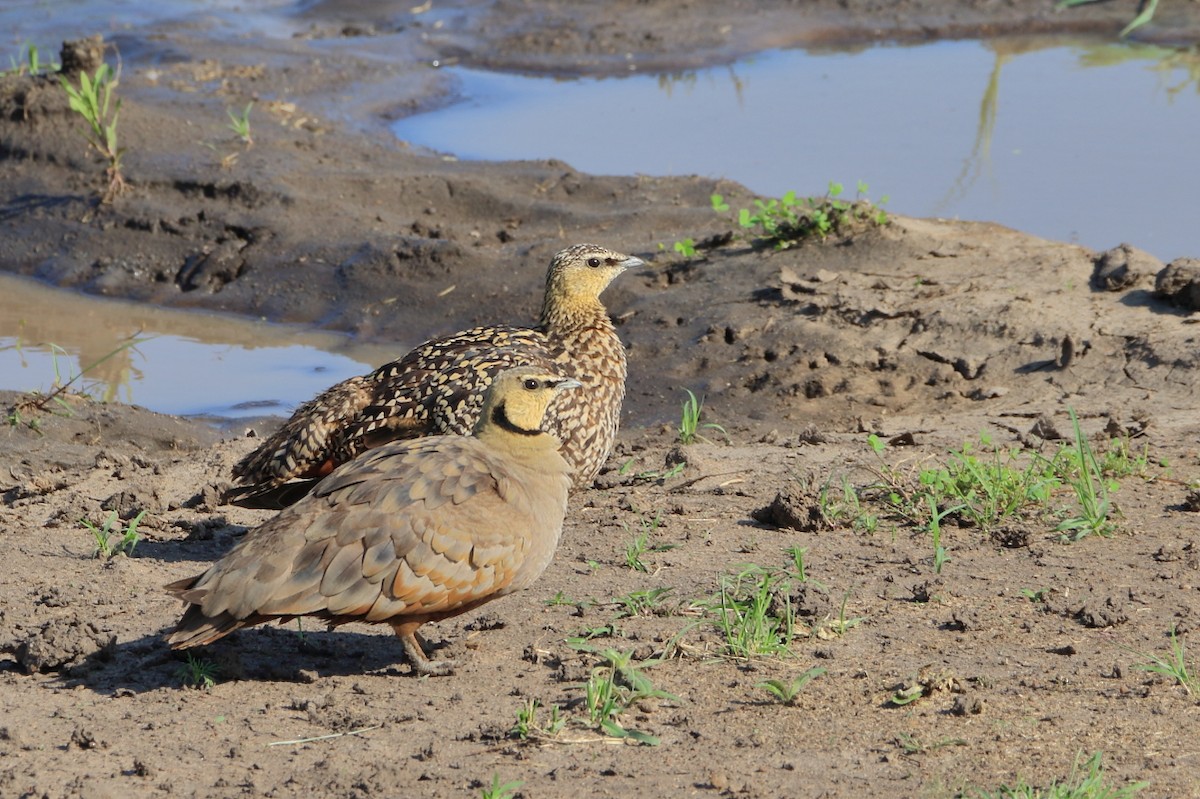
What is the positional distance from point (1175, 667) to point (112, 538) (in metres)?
4.10

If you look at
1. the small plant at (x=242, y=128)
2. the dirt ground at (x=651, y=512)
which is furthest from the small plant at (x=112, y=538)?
the small plant at (x=242, y=128)

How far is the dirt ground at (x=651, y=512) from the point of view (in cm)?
447

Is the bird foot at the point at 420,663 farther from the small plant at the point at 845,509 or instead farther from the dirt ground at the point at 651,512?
the small plant at the point at 845,509

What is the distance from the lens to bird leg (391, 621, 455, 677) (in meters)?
5.03

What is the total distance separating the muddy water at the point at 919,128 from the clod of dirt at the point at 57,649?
821 cm

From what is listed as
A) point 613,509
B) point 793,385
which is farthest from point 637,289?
point 613,509

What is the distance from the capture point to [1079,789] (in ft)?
13.0

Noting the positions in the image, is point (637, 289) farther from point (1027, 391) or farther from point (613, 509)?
point (613, 509)

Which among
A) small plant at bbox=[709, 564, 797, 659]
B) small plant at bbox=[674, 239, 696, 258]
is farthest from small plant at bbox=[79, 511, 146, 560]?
small plant at bbox=[674, 239, 696, 258]

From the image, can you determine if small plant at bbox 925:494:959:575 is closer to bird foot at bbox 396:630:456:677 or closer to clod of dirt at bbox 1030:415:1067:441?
clod of dirt at bbox 1030:415:1067:441

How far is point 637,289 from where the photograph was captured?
33.3 ft

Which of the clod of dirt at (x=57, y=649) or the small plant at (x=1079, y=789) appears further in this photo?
the clod of dirt at (x=57, y=649)

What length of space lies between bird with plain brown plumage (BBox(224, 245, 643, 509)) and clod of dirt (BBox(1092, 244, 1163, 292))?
3532mm

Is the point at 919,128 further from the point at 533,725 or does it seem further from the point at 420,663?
the point at 533,725
